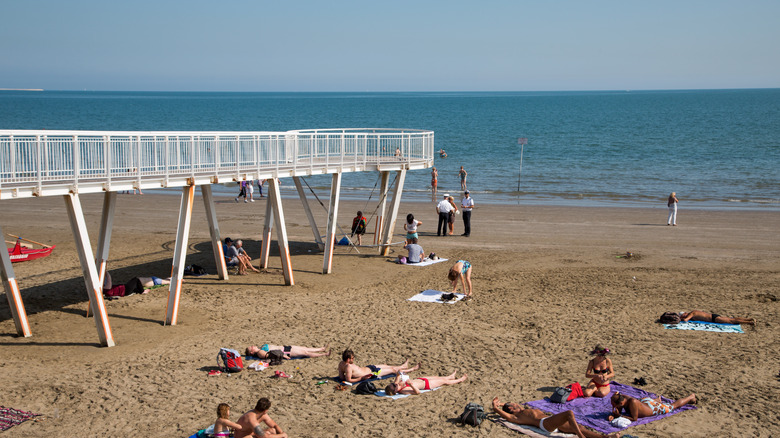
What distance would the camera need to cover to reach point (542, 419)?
926 centimetres

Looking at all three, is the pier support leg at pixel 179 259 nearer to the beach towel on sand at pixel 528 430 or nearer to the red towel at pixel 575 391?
the beach towel on sand at pixel 528 430

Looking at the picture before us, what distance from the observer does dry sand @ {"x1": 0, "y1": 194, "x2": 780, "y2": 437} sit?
32.1 ft

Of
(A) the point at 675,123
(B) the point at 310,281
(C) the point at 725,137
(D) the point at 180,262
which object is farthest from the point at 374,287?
(A) the point at 675,123

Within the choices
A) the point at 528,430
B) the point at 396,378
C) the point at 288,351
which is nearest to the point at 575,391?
the point at 528,430

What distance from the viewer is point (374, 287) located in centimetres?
1694

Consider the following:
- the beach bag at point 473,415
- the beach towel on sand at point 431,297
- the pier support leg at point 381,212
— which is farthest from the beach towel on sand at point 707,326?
the pier support leg at point 381,212

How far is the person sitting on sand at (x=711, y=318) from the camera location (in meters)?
13.7

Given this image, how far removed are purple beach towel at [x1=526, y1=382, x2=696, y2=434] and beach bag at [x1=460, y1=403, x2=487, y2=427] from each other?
2.84ft

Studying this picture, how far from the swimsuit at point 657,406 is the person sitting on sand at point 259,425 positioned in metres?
5.05

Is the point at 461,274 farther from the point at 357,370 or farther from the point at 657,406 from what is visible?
the point at 657,406

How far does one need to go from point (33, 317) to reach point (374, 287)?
7538mm

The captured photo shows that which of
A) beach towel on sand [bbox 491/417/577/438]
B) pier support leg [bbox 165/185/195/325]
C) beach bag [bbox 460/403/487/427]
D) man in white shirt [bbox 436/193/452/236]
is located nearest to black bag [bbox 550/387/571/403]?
beach towel on sand [bbox 491/417/577/438]

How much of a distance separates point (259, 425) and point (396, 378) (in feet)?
8.20

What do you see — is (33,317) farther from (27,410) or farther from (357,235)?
(357,235)
